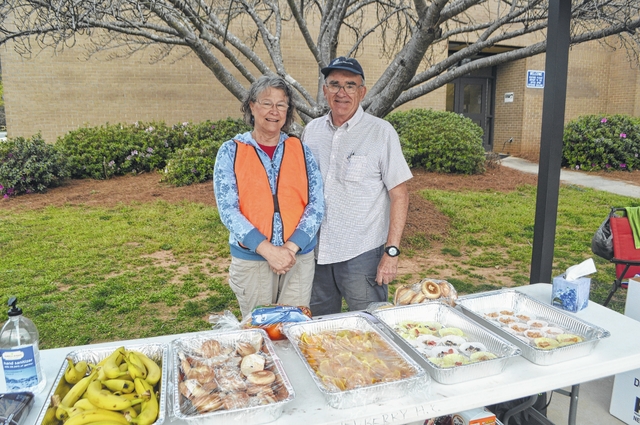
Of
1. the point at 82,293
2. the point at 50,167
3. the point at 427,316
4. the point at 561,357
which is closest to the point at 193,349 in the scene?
the point at 427,316

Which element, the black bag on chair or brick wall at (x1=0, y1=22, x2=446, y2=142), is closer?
the black bag on chair

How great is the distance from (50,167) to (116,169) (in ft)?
4.78

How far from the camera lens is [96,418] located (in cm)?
150

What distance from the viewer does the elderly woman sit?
8.41 ft

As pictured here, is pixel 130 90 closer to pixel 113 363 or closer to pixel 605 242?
pixel 605 242

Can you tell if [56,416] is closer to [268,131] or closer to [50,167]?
[268,131]

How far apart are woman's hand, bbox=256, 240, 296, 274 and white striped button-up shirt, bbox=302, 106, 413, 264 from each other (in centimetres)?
46

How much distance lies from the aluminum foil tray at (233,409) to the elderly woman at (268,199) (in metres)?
0.63

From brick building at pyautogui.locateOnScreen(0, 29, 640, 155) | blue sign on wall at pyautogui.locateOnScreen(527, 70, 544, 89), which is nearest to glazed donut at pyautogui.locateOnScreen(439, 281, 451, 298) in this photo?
brick building at pyautogui.locateOnScreen(0, 29, 640, 155)

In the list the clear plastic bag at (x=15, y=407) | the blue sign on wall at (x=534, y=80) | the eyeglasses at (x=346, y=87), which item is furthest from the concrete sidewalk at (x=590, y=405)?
the blue sign on wall at (x=534, y=80)

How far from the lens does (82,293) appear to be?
542 cm

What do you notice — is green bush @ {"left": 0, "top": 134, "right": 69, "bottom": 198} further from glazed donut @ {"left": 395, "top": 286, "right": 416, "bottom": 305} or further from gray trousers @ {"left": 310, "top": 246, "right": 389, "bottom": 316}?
glazed donut @ {"left": 395, "top": 286, "right": 416, "bottom": 305}

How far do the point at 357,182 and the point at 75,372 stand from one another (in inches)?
68.7

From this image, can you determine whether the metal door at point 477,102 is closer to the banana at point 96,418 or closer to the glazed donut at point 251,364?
the glazed donut at point 251,364
